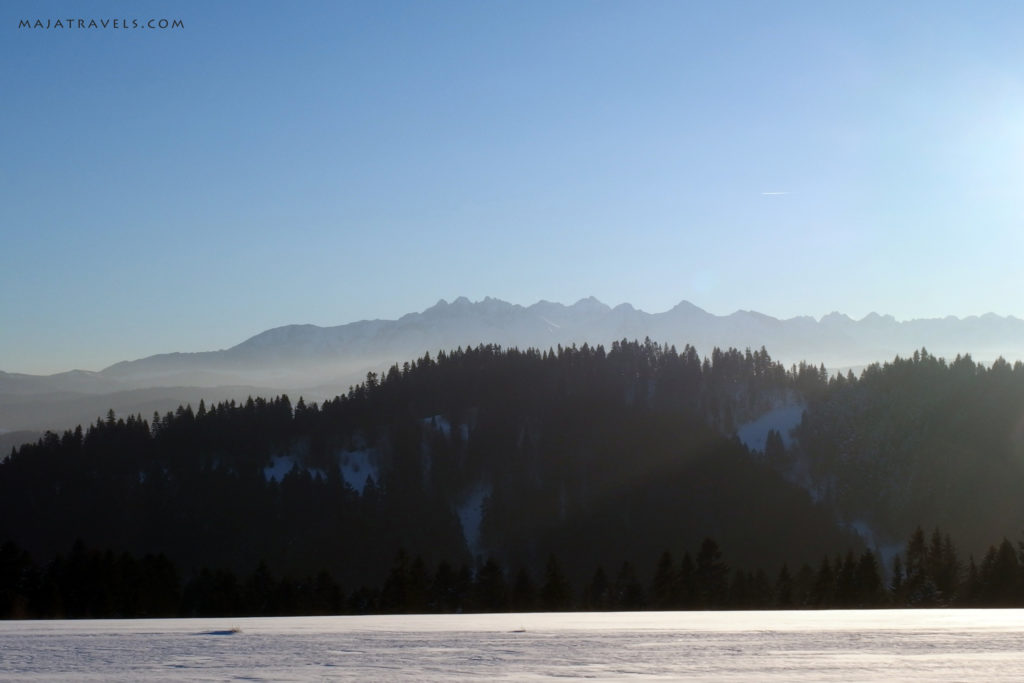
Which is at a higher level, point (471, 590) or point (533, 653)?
point (533, 653)

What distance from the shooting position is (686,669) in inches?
640

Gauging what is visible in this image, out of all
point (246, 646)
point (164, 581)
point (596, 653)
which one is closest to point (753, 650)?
point (596, 653)

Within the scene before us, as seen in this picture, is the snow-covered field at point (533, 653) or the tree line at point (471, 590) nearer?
the snow-covered field at point (533, 653)

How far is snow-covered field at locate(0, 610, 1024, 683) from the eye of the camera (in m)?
15.8

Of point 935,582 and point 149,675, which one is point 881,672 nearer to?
point 149,675

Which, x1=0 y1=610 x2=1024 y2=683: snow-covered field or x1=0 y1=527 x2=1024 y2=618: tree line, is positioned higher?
x1=0 y1=610 x2=1024 y2=683: snow-covered field

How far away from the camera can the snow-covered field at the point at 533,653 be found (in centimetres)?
1579

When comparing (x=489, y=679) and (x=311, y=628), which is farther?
(x=311, y=628)

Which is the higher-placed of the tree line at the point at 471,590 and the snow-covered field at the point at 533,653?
the snow-covered field at the point at 533,653

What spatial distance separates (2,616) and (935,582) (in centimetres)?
8076

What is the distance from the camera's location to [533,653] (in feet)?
60.4

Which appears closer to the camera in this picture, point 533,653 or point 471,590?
point 533,653

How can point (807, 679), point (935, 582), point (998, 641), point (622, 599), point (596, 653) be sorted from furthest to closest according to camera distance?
point (622, 599)
point (935, 582)
point (998, 641)
point (596, 653)
point (807, 679)

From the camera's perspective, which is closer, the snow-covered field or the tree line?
the snow-covered field
